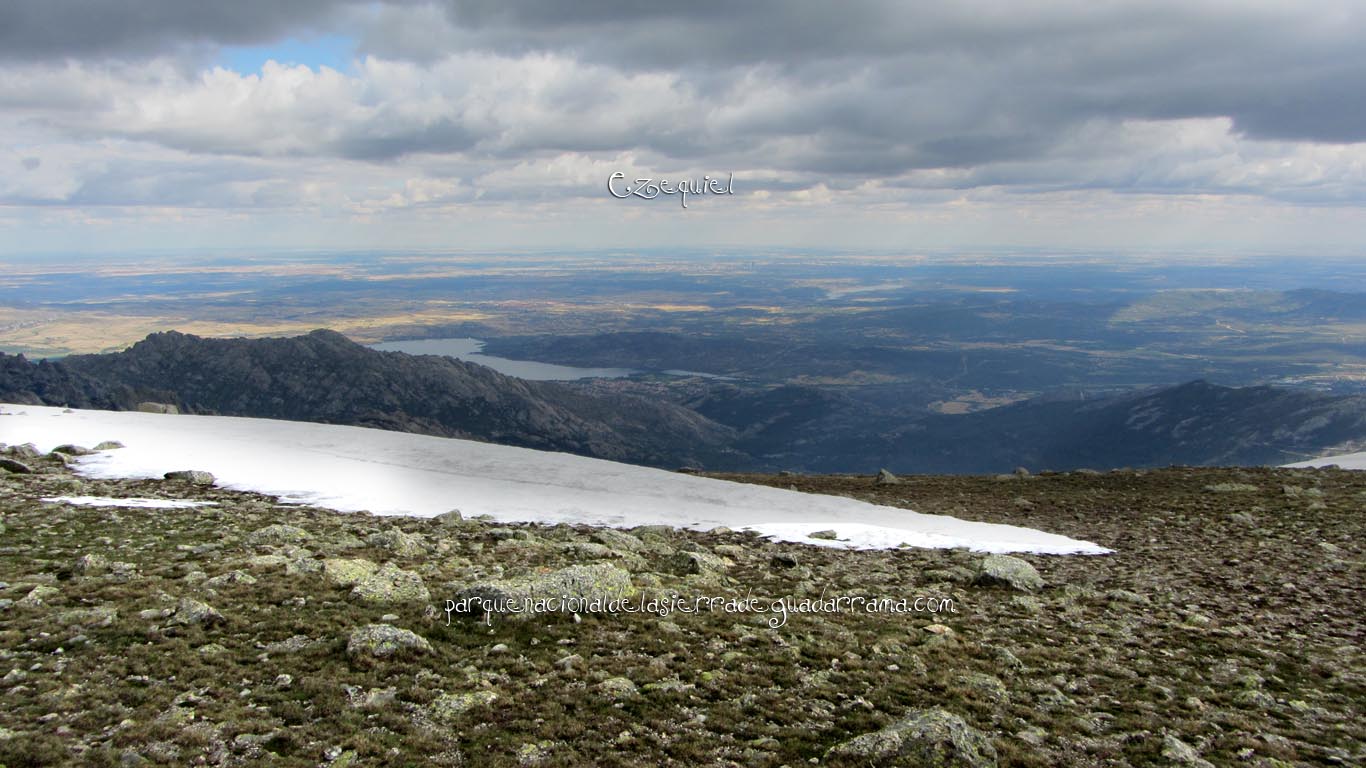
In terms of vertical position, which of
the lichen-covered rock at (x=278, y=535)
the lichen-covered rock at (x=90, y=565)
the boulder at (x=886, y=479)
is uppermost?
the lichen-covered rock at (x=90, y=565)

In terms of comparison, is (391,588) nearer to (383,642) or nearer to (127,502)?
(383,642)

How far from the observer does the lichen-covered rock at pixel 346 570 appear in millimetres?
16734

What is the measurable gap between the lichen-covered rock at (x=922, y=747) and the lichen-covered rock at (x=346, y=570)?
1251 centimetres

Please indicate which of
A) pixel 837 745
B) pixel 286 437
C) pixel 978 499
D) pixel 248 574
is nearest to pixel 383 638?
pixel 248 574

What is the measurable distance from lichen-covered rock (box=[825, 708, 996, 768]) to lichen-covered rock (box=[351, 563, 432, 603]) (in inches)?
417

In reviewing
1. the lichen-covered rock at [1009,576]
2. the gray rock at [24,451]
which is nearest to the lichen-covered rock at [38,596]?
the lichen-covered rock at [1009,576]

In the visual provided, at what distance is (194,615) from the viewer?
13688 mm

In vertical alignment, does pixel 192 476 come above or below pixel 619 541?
above

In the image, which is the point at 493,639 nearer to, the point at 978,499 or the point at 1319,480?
the point at 978,499

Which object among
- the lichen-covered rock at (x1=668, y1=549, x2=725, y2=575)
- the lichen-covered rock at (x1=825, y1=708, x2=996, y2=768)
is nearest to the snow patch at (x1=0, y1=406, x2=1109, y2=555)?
the lichen-covered rock at (x1=668, y1=549, x2=725, y2=575)

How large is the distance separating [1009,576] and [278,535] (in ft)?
76.2

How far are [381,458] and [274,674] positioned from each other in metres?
30.4

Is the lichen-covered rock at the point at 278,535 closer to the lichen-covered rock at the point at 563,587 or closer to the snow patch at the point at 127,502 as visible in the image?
the snow patch at the point at 127,502

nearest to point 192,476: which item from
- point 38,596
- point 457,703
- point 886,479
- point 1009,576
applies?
point 38,596
